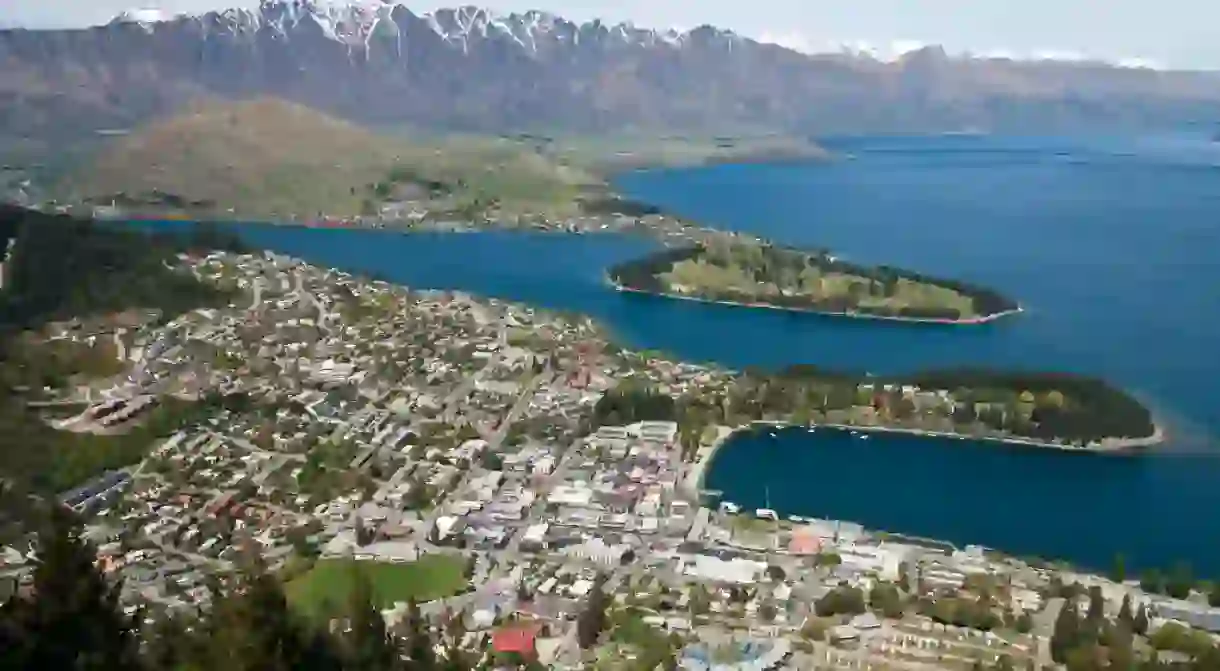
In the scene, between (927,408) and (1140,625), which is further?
(927,408)

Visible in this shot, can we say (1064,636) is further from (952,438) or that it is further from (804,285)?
(804,285)

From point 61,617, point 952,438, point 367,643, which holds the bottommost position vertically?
point 952,438

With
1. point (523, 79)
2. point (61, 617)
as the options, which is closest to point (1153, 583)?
point (61, 617)

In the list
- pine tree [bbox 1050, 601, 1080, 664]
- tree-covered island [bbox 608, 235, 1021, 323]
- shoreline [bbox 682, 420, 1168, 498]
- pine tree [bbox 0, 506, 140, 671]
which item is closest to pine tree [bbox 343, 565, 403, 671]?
pine tree [bbox 0, 506, 140, 671]

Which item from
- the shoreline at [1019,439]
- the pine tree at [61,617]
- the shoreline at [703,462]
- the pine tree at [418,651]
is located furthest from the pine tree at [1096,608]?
the pine tree at [61,617]

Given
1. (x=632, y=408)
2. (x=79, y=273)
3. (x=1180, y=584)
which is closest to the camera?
(x=1180, y=584)

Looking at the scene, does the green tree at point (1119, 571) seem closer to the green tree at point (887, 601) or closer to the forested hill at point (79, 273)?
the green tree at point (887, 601)

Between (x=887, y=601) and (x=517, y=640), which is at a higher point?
(x=887, y=601)
